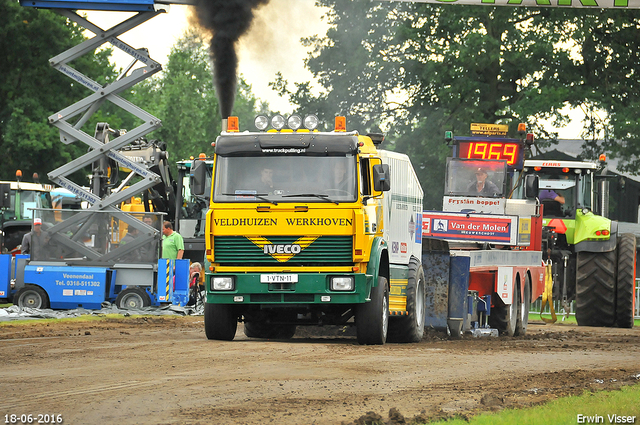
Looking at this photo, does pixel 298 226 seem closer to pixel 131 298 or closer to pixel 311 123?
pixel 311 123

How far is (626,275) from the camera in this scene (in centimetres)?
2112

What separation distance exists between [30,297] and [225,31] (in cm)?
688

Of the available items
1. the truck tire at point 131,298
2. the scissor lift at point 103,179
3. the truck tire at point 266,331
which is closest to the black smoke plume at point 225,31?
the scissor lift at point 103,179

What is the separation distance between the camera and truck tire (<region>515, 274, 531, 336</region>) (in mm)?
19109

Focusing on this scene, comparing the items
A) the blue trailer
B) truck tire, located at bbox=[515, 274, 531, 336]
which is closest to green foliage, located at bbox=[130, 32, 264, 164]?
the blue trailer

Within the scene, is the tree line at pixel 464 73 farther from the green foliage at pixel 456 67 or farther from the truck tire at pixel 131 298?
the truck tire at pixel 131 298

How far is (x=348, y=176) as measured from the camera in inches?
554

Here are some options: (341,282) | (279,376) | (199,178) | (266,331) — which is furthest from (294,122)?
(279,376)

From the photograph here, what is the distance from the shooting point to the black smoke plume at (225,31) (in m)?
21.9

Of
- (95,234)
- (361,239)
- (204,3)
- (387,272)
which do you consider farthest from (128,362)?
(204,3)

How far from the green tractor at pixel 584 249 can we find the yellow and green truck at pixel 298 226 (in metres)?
8.06

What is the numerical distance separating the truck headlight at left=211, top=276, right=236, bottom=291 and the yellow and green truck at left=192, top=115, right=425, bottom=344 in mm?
14

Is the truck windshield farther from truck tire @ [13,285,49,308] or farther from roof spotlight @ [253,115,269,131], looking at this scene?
truck tire @ [13,285,49,308]

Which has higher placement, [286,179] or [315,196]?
[286,179]
